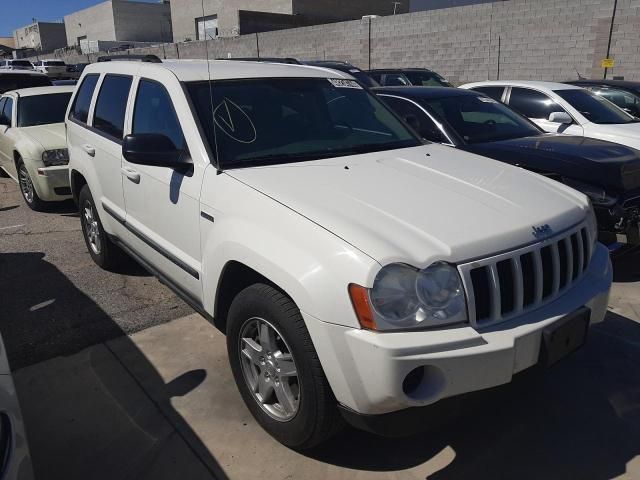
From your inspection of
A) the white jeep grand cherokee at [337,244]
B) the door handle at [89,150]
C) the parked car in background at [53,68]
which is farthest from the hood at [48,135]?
the parked car in background at [53,68]

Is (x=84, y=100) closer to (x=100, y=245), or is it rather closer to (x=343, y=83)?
(x=100, y=245)

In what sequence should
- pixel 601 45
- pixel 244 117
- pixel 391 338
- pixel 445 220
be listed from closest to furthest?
pixel 391 338
pixel 445 220
pixel 244 117
pixel 601 45

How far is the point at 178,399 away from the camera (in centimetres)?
314

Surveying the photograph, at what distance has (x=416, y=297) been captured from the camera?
85.1 inches

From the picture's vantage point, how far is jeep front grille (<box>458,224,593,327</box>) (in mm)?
2252

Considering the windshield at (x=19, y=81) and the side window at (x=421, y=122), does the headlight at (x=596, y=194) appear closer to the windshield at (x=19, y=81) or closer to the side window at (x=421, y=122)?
the side window at (x=421, y=122)

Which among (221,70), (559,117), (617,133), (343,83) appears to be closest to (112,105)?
(221,70)

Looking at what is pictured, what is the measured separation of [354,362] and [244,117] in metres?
1.75

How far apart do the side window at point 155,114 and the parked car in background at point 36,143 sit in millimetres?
3329

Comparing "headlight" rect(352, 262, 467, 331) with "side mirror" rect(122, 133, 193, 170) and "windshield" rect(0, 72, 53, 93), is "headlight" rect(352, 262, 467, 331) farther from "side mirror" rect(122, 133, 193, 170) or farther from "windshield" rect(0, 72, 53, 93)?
"windshield" rect(0, 72, 53, 93)

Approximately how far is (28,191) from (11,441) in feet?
20.2

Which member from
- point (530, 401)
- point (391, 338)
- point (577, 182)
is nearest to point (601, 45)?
point (577, 182)

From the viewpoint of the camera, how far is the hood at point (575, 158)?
178 inches

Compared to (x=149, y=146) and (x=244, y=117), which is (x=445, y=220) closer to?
(x=244, y=117)
